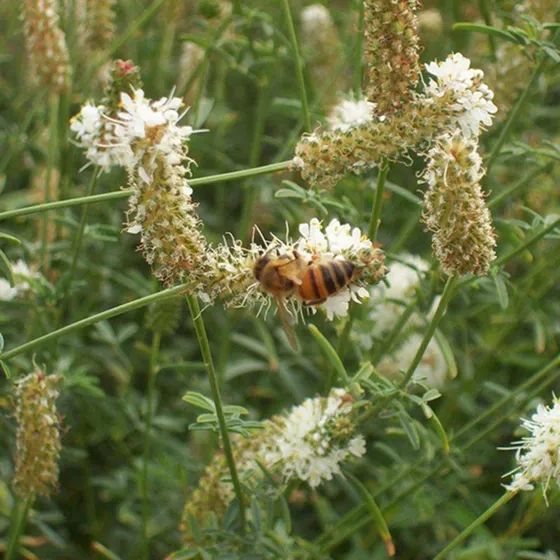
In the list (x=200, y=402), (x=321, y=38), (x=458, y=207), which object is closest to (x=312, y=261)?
(x=458, y=207)

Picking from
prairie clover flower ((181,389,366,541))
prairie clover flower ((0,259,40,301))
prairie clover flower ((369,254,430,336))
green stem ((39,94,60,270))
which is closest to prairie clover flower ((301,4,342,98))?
prairie clover flower ((369,254,430,336))

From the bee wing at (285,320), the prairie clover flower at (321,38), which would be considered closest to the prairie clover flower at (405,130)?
the bee wing at (285,320)

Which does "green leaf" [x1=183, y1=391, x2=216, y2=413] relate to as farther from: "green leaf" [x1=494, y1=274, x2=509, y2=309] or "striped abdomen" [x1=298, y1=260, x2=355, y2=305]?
"green leaf" [x1=494, y1=274, x2=509, y2=309]

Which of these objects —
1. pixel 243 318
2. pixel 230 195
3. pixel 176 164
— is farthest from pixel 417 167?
pixel 176 164

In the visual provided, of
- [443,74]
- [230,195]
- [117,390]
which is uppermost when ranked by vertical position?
[443,74]

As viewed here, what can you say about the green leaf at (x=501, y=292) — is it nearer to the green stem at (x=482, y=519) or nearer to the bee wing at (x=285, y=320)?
the green stem at (x=482, y=519)

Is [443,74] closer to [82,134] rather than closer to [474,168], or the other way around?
[474,168]
